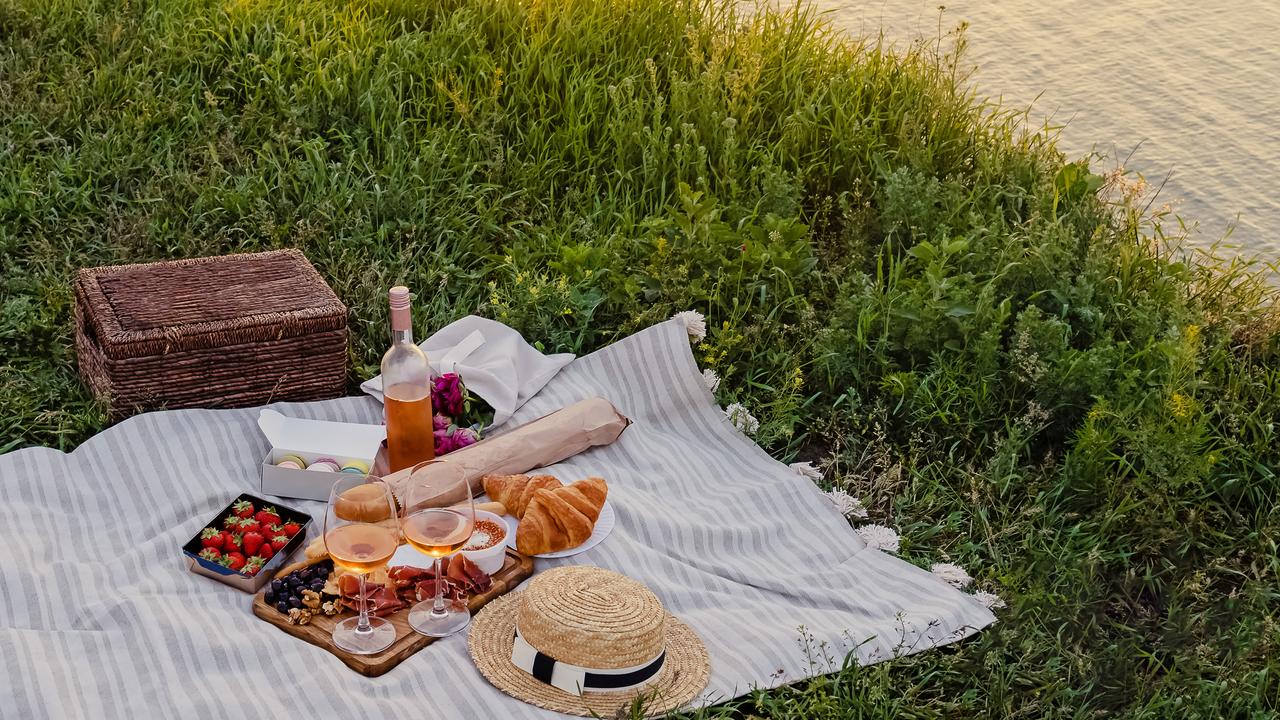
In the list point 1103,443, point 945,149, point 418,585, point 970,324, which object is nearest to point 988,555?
point 1103,443

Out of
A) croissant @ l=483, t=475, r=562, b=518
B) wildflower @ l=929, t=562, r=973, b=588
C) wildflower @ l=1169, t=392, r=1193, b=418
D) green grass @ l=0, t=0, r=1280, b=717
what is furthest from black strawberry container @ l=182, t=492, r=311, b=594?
wildflower @ l=1169, t=392, r=1193, b=418

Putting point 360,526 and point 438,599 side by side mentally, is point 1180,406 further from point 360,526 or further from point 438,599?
point 360,526

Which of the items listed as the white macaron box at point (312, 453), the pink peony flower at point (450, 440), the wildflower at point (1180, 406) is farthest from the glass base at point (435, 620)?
the wildflower at point (1180, 406)

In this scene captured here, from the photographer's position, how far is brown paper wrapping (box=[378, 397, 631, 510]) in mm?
3540

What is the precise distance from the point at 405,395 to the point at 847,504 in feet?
4.60

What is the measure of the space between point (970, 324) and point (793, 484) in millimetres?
907

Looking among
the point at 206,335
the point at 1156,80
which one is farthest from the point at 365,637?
the point at 1156,80

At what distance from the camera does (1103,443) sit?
12.4 feet

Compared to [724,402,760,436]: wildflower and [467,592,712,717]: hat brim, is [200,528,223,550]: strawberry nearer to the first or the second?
[467,592,712,717]: hat brim

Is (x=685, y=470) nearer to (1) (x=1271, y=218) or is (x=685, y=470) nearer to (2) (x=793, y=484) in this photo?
(2) (x=793, y=484)

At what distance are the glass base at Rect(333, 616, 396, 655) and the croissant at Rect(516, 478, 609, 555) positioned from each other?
0.46 meters

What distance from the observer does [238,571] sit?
10.3 ft

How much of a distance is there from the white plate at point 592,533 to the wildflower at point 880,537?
0.77m

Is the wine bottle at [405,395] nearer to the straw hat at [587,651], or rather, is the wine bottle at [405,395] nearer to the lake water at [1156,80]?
the straw hat at [587,651]
